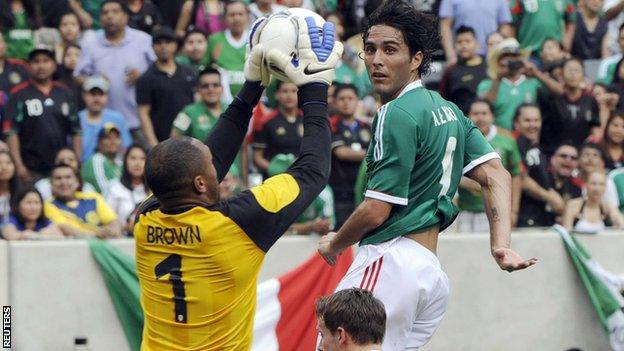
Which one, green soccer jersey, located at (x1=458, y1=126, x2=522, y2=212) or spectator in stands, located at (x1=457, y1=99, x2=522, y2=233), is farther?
green soccer jersey, located at (x1=458, y1=126, x2=522, y2=212)

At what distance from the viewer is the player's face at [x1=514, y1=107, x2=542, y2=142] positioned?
42.2ft

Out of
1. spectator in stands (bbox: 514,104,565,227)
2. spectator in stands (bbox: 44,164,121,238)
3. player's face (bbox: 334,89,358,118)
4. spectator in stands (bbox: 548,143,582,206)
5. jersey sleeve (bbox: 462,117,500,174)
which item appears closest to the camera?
jersey sleeve (bbox: 462,117,500,174)

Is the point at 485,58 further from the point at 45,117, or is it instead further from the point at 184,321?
the point at 184,321

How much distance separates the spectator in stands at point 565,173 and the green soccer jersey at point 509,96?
0.69 metres

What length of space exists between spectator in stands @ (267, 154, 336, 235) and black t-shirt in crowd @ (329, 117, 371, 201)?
→ 0.62 ft

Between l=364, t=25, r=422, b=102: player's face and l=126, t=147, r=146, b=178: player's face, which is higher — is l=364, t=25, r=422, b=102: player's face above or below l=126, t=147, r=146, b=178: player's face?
above

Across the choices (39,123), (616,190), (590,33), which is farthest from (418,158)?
(590,33)

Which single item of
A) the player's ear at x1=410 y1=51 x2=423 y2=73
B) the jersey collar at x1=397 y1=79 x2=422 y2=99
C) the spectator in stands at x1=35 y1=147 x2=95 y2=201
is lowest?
the spectator in stands at x1=35 y1=147 x2=95 y2=201

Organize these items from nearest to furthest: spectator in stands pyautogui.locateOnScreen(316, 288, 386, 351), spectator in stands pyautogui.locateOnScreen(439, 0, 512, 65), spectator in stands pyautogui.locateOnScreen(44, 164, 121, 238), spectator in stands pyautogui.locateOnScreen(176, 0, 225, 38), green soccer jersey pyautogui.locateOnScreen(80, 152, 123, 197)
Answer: spectator in stands pyautogui.locateOnScreen(316, 288, 386, 351) → spectator in stands pyautogui.locateOnScreen(44, 164, 121, 238) → green soccer jersey pyautogui.locateOnScreen(80, 152, 123, 197) → spectator in stands pyautogui.locateOnScreen(176, 0, 225, 38) → spectator in stands pyautogui.locateOnScreen(439, 0, 512, 65)

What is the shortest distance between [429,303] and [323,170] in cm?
106

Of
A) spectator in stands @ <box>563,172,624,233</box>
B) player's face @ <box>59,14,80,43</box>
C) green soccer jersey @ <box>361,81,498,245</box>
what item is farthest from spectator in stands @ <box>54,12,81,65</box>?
green soccer jersey @ <box>361,81,498,245</box>

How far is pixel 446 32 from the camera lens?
1487 cm

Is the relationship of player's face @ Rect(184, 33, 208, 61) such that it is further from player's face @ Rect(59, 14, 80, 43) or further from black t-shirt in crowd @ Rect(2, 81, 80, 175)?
black t-shirt in crowd @ Rect(2, 81, 80, 175)

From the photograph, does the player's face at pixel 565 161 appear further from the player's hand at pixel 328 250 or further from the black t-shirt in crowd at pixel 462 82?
the player's hand at pixel 328 250
